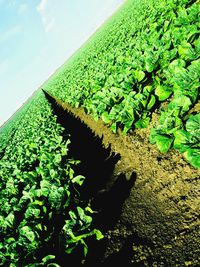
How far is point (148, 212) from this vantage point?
3742 mm

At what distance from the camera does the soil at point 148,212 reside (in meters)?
3.02

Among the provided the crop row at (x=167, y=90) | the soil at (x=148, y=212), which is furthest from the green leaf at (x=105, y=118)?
the soil at (x=148, y=212)

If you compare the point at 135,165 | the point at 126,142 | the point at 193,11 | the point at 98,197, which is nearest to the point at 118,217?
the point at 98,197

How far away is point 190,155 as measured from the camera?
3182 millimetres

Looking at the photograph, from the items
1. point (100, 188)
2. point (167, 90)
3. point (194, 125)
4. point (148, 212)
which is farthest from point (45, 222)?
point (167, 90)

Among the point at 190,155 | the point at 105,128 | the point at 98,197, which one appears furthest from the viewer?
the point at 105,128

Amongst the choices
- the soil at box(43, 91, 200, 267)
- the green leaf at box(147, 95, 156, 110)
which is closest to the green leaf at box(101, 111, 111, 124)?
the soil at box(43, 91, 200, 267)

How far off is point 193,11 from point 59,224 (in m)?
5.45

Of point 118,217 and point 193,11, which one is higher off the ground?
point 193,11

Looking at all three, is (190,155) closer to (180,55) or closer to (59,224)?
(59,224)

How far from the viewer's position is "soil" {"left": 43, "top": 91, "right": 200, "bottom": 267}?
3.02 metres

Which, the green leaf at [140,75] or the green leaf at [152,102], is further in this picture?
the green leaf at [140,75]

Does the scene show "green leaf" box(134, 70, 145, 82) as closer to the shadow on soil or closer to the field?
the field

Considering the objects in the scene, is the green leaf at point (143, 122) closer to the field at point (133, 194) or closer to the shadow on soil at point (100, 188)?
the field at point (133, 194)
